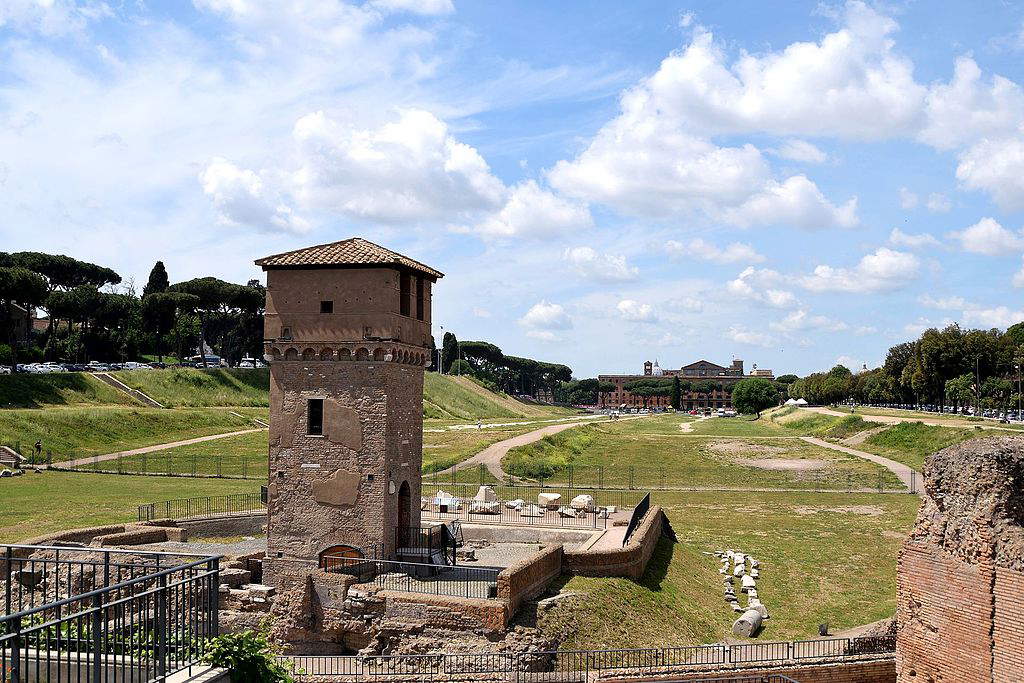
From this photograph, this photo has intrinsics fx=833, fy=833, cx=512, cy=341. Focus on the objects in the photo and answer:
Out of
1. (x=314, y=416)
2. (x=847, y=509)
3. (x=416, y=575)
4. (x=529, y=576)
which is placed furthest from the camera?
(x=847, y=509)

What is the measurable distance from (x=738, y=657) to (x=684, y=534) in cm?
1413

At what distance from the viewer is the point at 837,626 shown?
24.6 metres

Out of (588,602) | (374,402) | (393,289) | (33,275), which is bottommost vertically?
(588,602)

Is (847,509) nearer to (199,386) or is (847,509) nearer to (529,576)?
(529,576)

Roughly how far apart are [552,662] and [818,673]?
5.88 m

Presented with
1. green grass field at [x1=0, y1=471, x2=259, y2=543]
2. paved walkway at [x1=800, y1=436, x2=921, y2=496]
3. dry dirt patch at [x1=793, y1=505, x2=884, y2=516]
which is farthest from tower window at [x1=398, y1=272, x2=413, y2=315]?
paved walkway at [x1=800, y1=436, x2=921, y2=496]

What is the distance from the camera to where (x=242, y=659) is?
34.4 feet

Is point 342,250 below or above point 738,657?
above

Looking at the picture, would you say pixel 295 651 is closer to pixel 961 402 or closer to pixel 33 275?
pixel 33 275

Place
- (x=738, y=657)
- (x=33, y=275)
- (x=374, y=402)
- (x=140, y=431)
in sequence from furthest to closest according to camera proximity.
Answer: (x=33, y=275), (x=140, y=431), (x=374, y=402), (x=738, y=657)

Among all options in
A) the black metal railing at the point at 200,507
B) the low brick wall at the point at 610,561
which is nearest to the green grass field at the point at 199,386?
the black metal railing at the point at 200,507

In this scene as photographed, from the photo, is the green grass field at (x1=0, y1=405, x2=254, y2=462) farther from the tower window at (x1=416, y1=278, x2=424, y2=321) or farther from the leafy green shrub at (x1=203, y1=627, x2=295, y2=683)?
the leafy green shrub at (x1=203, y1=627, x2=295, y2=683)

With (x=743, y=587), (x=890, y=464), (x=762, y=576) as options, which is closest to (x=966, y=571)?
(x=743, y=587)

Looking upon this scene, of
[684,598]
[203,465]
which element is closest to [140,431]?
[203,465]
